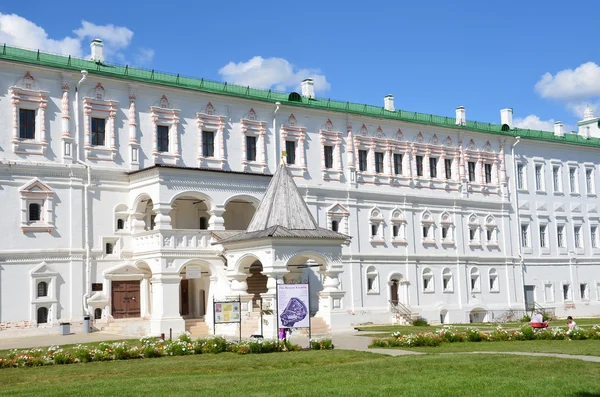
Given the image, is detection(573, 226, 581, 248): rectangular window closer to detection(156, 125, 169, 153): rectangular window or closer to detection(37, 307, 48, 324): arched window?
detection(156, 125, 169, 153): rectangular window

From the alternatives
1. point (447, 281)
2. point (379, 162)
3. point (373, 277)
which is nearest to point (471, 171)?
point (447, 281)

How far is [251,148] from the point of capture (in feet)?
123

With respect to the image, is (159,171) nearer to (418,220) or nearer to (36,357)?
(36,357)

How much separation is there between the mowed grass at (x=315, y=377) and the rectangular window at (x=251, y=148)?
59.0 ft

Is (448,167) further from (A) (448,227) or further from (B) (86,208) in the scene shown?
(B) (86,208)

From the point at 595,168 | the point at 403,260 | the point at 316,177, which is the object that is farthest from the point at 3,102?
the point at 595,168

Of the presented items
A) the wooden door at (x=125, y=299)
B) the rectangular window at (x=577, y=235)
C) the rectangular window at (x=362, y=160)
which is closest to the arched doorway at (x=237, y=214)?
the wooden door at (x=125, y=299)

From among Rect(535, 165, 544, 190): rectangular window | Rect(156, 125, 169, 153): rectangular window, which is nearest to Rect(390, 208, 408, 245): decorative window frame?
Rect(535, 165, 544, 190): rectangular window

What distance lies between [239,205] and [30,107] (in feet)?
35.8

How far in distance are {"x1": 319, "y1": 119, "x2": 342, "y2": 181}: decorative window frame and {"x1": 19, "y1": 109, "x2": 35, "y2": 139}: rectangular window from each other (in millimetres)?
14448

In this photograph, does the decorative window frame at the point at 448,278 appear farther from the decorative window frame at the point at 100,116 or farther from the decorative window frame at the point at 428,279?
the decorative window frame at the point at 100,116

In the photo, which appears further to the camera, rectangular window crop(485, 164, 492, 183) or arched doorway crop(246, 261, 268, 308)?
rectangular window crop(485, 164, 492, 183)

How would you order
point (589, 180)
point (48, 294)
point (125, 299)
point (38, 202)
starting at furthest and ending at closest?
point (589, 180) → point (125, 299) → point (38, 202) → point (48, 294)

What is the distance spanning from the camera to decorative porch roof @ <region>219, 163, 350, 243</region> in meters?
30.5
